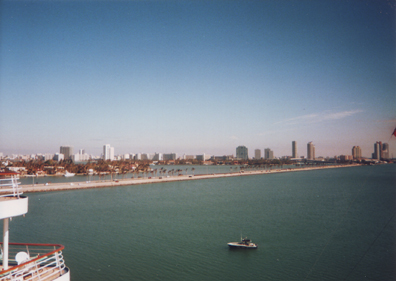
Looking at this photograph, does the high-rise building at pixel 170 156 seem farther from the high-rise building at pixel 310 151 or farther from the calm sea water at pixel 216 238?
the calm sea water at pixel 216 238

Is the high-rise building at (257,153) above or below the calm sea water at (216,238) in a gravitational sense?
above

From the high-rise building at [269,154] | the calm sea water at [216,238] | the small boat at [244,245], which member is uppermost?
the high-rise building at [269,154]

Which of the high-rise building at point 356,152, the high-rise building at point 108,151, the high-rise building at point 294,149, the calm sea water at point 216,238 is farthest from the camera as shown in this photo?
the high-rise building at point 294,149

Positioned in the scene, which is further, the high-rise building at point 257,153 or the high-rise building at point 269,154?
the high-rise building at point 257,153

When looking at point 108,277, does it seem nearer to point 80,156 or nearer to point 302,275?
point 302,275

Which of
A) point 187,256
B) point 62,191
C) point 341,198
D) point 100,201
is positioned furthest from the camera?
point 62,191

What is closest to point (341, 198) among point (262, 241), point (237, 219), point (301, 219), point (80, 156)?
point (301, 219)

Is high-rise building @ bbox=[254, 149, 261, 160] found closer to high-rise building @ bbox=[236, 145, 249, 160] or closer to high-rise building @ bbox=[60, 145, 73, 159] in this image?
high-rise building @ bbox=[236, 145, 249, 160]

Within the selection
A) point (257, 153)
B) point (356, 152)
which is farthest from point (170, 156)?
point (356, 152)

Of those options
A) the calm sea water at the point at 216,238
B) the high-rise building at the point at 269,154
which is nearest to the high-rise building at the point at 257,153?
the high-rise building at the point at 269,154
